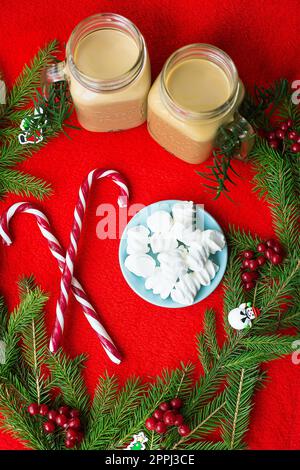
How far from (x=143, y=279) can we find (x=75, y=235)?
0.20 metres

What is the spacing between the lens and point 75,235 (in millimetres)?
1566

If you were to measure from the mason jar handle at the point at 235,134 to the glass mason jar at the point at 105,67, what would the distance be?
0.67 feet

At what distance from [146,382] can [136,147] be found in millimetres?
596

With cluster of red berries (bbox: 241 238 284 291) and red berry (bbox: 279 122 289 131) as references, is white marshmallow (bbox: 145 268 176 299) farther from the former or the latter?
red berry (bbox: 279 122 289 131)

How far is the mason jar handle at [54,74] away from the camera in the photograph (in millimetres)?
1475

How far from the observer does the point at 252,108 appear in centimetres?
156

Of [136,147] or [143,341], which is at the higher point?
[136,147]

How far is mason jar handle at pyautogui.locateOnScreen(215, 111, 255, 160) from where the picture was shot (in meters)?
1.44

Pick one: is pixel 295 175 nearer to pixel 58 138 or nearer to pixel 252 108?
pixel 252 108

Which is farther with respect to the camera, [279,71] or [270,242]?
[279,71]

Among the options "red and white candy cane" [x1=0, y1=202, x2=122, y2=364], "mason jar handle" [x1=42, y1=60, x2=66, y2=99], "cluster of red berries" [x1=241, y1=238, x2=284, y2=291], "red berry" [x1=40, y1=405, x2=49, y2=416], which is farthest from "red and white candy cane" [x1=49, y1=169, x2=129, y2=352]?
"cluster of red berries" [x1=241, y1=238, x2=284, y2=291]

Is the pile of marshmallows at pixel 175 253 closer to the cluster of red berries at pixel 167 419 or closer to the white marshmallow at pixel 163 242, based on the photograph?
the white marshmallow at pixel 163 242
